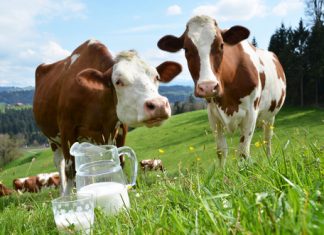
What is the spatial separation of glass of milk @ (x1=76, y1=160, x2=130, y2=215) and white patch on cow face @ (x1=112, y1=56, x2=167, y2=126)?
146 centimetres

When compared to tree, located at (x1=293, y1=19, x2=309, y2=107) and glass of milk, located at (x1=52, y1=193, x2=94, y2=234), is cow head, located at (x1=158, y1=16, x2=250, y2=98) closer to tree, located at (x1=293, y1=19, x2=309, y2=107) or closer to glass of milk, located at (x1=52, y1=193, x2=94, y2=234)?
glass of milk, located at (x1=52, y1=193, x2=94, y2=234)

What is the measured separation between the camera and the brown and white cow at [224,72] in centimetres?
537

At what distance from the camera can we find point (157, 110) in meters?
4.35

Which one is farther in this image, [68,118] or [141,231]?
[68,118]

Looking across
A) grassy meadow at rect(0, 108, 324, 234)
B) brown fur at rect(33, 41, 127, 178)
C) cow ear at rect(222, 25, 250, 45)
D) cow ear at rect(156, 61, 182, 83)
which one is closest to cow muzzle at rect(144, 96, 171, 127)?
brown fur at rect(33, 41, 127, 178)

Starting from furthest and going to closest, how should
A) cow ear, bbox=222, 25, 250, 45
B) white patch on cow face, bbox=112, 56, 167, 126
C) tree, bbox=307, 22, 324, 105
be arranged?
tree, bbox=307, 22, 324, 105 < cow ear, bbox=222, 25, 250, 45 < white patch on cow face, bbox=112, 56, 167, 126

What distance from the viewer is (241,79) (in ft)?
19.3

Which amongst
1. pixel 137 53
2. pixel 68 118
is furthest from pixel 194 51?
pixel 68 118

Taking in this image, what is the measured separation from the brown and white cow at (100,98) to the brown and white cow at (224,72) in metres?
0.54

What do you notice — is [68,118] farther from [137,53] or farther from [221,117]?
[221,117]

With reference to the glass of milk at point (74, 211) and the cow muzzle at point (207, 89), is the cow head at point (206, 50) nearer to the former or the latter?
the cow muzzle at point (207, 89)

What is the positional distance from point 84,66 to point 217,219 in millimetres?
4867

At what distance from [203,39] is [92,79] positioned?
5.44ft

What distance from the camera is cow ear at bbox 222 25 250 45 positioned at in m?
5.88
